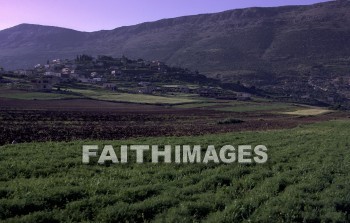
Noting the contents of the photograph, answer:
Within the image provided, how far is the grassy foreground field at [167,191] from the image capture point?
1177 centimetres

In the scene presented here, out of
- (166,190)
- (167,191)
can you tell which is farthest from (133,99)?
(167,191)

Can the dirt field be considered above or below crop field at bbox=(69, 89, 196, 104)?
above

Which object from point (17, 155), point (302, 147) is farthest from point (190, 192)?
point (302, 147)

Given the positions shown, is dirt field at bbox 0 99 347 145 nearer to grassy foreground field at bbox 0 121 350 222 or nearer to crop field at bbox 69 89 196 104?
grassy foreground field at bbox 0 121 350 222

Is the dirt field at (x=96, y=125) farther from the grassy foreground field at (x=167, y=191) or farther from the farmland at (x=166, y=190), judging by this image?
the farmland at (x=166, y=190)

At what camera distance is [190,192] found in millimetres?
14227

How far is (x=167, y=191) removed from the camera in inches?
553

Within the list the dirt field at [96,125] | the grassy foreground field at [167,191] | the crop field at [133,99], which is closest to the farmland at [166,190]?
the grassy foreground field at [167,191]

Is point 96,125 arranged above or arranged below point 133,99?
above

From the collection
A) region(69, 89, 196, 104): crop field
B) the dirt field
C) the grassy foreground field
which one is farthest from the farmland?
region(69, 89, 196, 104): crop field

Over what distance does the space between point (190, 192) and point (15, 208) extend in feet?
18.1

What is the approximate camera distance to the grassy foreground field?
464 inches

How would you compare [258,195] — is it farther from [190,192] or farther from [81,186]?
[81,186]

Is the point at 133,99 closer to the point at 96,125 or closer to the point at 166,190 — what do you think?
the point at 96,125
